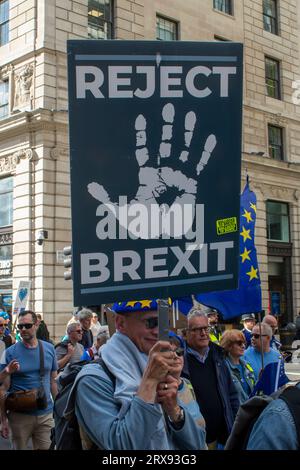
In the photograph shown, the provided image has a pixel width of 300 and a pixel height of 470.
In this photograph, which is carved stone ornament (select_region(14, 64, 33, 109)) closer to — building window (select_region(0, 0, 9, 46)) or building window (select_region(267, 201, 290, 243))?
building window (select_region(0, 0, 9, 46))

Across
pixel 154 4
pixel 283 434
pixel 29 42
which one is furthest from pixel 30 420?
pixel 154 4

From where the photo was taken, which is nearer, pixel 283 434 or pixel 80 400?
pixel 283 434

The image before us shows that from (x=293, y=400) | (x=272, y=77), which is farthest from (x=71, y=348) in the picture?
(x=272, y=77)

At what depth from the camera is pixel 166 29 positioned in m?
26.5

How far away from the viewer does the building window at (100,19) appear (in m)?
24.0

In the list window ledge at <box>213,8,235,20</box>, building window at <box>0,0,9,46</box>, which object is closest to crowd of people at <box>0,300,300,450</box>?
building window at <box>0,0,9,46</box>

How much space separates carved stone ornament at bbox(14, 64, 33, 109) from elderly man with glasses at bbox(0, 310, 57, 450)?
1720cm

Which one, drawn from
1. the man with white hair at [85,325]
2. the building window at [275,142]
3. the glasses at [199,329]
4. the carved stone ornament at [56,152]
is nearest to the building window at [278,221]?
the building window at [275,142]

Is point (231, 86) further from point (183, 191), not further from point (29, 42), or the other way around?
point (29, 42)

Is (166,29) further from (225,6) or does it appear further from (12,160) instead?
(12,160)

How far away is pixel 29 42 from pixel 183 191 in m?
21.9

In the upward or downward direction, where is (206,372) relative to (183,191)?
downward

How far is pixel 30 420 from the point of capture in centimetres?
661

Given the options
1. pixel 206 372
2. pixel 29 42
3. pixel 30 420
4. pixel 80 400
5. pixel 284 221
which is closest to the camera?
pixel 80 400
